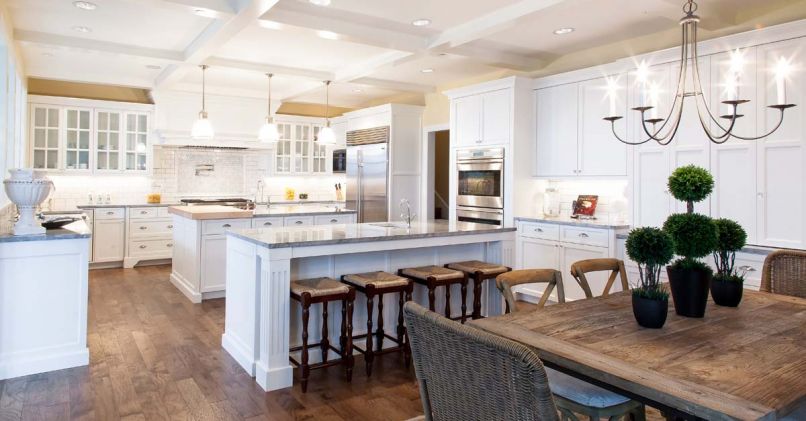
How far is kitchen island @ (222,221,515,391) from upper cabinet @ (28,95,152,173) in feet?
15.8

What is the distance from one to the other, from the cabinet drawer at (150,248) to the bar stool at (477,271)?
16.4ft

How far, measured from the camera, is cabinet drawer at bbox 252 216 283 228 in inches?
219

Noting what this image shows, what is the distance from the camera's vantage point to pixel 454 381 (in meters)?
1.42

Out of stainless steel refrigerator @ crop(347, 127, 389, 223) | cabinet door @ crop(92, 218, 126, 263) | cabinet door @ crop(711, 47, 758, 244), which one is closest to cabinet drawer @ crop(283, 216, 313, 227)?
stainless steel refrigerator @ crop(347, 127, 389, 223)

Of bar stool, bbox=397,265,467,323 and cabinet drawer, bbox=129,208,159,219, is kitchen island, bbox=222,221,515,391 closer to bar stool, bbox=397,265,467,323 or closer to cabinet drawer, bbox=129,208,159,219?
bar stool, bbox=397,265,467,323

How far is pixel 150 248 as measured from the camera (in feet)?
24.1

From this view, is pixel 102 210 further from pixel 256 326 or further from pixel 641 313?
pixel 641 313

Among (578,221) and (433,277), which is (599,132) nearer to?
(578,221)

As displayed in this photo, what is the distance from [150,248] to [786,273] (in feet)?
23.5

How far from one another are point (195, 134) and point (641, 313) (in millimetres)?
4938

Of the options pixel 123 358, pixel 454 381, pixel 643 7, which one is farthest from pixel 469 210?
pixel 454 381

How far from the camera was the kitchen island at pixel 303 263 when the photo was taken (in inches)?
124

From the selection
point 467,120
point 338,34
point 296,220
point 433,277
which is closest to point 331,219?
point 296,220

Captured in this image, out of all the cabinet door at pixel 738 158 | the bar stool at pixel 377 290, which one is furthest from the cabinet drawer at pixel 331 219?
the cabinet door at pixel 738 158
